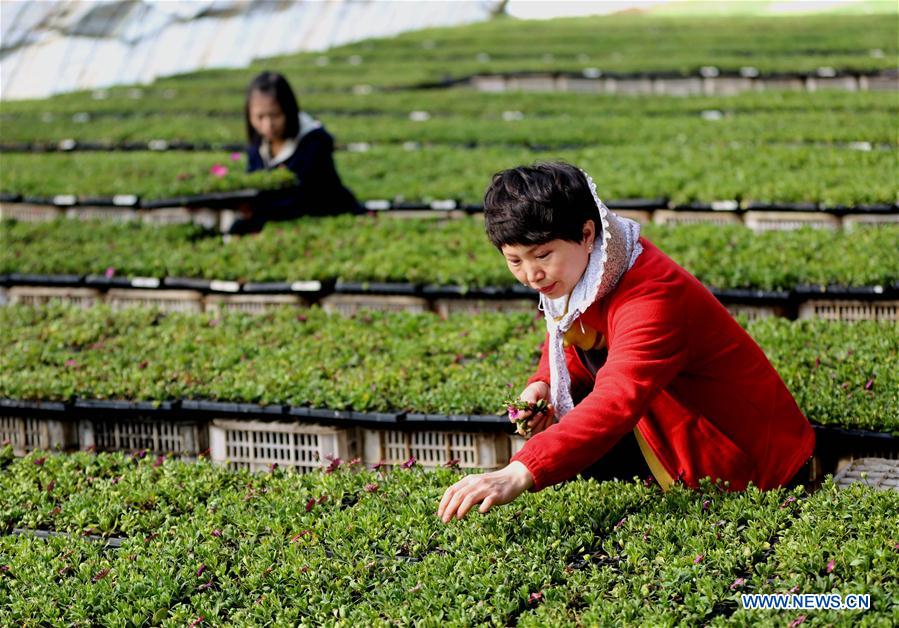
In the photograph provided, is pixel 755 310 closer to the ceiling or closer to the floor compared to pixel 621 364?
closer to the floor

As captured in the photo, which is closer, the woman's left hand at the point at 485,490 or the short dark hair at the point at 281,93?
the woman's left hand at the point at 485,490

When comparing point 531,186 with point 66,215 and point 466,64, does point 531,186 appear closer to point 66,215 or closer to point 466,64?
point 66,215

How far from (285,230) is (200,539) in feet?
15.2

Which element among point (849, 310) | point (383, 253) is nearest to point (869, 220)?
point (849, 310)

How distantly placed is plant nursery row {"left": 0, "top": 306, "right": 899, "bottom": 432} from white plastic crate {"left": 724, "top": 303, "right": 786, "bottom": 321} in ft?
1.64

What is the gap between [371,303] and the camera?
725 centimetres

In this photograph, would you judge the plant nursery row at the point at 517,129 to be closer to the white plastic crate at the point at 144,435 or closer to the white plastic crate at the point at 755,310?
the white plastic crate at the point at 755,310

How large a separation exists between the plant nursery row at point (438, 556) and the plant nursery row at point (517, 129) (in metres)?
7.25

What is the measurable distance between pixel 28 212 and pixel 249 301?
3582 mm

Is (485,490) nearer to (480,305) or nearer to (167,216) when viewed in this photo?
(480,305)

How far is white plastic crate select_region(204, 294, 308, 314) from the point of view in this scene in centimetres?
732

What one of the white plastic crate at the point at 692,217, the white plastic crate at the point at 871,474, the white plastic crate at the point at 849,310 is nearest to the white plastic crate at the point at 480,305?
the white plastic crate at the point at 849,310

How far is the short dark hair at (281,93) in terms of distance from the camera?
803cm

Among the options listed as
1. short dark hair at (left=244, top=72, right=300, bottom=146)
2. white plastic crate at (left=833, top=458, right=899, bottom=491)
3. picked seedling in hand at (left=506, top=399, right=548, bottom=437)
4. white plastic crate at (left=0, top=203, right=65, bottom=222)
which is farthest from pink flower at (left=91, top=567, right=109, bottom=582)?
white plastic crate at (left=0, top=203, right=65, bottom=222)
